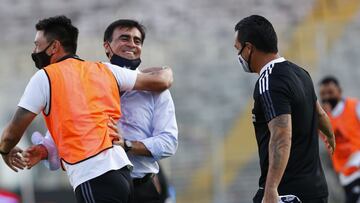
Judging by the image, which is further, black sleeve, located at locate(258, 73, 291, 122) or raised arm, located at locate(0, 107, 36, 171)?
raised arm, located at locate(0, 107, 36, 171)

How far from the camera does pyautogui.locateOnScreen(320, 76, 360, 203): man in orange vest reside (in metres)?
9.96

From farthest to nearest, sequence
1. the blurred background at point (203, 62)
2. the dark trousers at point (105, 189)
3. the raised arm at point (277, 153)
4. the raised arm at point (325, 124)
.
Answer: the blurred background at point (203, 62) → the raised arm at point (325, 124) → the dark trousers at point (105, 189) → the raised arm at point (277, 153)

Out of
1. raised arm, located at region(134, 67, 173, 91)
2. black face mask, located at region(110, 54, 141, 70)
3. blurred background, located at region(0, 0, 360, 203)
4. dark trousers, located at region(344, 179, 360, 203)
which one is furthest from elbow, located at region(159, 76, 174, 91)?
blurred background, located at region(0, 0, 360, 203)

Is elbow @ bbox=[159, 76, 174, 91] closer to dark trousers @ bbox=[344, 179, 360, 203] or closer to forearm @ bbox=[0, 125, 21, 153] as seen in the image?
forearm @ bbox=[0, 125, 21, 153]

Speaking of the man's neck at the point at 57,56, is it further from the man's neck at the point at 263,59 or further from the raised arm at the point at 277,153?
the raised arm at the point at 277,153

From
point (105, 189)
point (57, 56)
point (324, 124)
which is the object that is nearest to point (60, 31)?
A: point (57, 56)

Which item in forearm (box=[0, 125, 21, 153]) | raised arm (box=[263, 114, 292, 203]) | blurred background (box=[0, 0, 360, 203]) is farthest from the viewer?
blurred background (box=[0, 0, 360, 203])

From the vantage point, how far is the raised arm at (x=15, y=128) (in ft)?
16.6

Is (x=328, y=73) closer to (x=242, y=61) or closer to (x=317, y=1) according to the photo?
(x=317, y=1)

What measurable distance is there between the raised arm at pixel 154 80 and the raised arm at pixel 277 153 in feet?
3.27

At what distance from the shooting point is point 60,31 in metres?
5.38


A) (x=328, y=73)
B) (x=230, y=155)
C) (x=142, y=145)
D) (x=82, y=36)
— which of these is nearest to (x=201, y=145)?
(x=230, y=155)

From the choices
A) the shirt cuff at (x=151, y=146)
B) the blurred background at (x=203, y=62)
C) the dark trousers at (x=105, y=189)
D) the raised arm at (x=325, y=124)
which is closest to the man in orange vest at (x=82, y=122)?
the dark trousers at (x=105, y=189)

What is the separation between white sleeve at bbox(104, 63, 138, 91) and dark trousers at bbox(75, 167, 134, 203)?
1.89 ft
